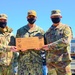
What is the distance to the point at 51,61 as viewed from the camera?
869 cm

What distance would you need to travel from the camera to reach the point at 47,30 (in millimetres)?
8969

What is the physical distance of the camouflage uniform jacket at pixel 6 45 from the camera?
347 inches

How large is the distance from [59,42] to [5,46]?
53.4 inches

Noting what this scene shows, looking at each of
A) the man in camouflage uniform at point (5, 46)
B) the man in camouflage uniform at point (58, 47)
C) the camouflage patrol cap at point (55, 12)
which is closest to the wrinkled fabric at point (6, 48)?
the man in camouflage uniform at point (5, 46)

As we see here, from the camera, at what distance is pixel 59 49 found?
28.4 ft

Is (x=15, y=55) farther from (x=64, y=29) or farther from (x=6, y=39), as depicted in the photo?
(x=64, y=29)

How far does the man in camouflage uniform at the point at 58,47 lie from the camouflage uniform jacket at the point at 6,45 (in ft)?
3.07

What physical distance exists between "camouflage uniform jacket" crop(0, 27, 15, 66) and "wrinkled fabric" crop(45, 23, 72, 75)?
0.98 meters

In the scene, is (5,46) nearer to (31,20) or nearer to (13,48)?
(13,48)

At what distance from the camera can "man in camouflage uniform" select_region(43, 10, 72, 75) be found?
28.2 feet

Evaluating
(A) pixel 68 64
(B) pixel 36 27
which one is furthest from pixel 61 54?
(B) pixel 36 27

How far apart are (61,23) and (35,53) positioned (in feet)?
3.28

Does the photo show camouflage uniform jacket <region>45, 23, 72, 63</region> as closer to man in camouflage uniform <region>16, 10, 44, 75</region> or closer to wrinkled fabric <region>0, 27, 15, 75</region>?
man in camouflage uniform <region>16, 10, 44, 75</region>

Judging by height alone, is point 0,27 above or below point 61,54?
above
